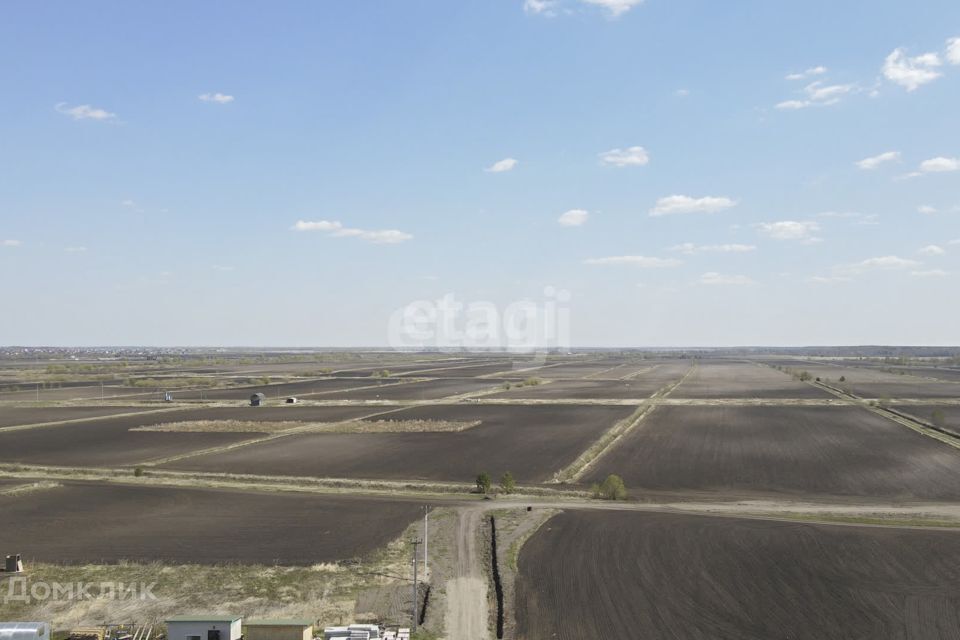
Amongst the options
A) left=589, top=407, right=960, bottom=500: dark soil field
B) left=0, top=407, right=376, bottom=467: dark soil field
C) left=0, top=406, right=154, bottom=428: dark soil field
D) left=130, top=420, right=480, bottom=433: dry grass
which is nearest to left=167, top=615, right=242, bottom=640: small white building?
left=589, top=407, right=960, bottom=500: dark soil field

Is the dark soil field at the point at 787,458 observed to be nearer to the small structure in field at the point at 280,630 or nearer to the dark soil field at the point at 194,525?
the dark soil field at the point at 194,525

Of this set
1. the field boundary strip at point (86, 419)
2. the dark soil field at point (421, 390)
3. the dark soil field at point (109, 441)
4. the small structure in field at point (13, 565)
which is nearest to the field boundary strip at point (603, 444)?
the small structure in field at point (13, 565)

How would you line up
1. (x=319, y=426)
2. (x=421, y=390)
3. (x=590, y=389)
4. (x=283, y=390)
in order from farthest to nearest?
(x=283, y=390)
(x=421, y=390)
(x=590, y=389)
(x=319, y=426)

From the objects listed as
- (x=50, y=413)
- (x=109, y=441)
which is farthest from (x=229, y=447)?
(x=50, y=413)

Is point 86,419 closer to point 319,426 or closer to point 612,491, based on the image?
point 319,426

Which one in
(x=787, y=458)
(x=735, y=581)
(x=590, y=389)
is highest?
(x=787, y=458)

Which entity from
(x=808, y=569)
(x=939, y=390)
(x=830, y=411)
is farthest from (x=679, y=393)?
(x=808, y=569)

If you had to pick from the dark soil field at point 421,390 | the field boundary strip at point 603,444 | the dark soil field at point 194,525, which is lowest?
the dark soil field at point 421,390
